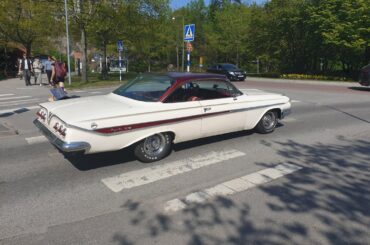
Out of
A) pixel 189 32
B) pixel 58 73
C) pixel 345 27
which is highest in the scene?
pixel 345 27

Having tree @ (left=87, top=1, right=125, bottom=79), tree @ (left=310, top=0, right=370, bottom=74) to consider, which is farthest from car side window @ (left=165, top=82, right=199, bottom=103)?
tree @ (left=310, top=0, right=370, bottom=74)

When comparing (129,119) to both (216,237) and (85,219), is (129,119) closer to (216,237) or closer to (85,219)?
(85,219)

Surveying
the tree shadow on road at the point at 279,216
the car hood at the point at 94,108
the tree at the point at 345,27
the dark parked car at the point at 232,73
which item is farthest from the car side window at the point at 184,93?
the tree at the point at 345,27

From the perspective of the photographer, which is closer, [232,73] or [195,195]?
[195,195]

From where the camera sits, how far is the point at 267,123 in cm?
777

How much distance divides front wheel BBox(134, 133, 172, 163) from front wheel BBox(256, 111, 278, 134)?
2566 mm

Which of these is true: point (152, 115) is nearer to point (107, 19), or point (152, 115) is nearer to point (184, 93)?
point (184, 93)

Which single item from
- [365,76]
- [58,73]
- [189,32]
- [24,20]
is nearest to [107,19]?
[189,32]

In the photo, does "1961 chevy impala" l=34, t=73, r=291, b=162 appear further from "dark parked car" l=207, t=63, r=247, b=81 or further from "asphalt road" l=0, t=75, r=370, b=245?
"dark parked car" l=207, t=63, r=247, b=81

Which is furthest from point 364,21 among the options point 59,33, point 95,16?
point 59,33

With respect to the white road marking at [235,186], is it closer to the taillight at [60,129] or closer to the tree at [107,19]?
the taillight at [60,129]

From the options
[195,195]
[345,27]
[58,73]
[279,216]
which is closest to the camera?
[279,216]

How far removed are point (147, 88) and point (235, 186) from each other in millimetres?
2579

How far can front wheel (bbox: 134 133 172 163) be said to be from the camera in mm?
5598
